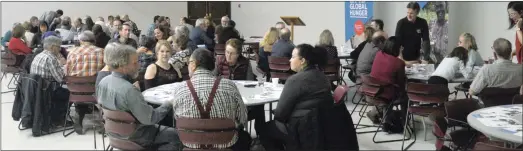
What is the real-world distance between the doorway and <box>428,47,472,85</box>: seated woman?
11.2 meters

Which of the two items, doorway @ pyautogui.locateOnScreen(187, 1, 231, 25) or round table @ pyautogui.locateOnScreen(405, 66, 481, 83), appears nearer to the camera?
round table @ pyautogui.locateOnScreen(405, 66, 481, 83)

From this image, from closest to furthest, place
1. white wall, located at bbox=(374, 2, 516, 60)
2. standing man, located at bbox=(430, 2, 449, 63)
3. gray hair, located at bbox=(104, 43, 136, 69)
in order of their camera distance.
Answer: gray hair, located at bbox=(104, 43, 136, 69) < white wall, located at bbox=(374, 2, 516, 60) < standing man, located at bbox=(430, 2, 449, 63)

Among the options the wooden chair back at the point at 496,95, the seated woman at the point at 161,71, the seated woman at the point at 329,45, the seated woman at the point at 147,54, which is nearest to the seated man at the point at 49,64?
the seated woman at the point at 147,54

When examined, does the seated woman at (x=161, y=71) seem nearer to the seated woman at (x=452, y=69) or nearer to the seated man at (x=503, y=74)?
the seated woman at (x=452, y=69)

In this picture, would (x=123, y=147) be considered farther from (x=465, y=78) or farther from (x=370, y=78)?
(x=465, y=78)

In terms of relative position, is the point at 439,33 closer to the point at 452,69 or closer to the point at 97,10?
the point at 452,69

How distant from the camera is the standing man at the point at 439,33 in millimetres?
9430

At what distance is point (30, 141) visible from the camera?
5.72 metres

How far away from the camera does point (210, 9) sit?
16.3 metres

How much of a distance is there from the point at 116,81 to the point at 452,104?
7.53ft

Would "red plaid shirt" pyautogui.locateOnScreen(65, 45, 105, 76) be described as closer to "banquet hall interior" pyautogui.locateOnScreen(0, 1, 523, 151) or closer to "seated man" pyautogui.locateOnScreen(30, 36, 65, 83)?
"banquet hall interior" pyautogui.locateOnScreen(0, 1, 523, 151)

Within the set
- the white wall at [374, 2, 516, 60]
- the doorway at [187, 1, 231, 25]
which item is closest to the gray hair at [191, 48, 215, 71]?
the white wall at [374, 2, 516, 60]

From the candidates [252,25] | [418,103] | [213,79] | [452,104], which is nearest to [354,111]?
[418,103]

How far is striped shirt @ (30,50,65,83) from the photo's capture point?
19.0 feet
